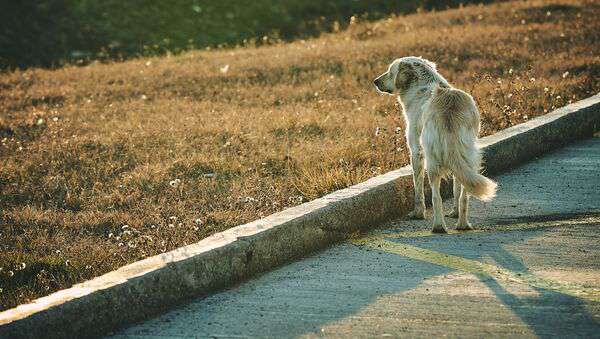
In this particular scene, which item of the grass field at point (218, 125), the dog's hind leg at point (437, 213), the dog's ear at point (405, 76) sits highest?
the dog's ear at point (405, 76)

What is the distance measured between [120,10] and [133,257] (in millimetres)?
19905

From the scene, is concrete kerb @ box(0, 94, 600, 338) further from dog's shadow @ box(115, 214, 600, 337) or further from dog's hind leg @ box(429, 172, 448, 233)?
dog's hind leg @ box(429, 172, 448, 233)

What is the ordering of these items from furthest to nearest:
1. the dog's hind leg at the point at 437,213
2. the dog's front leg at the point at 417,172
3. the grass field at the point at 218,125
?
the dog's front leg at the point at 417,172 → the grass field at the point at 218,125 → the dog's hind leg at the point at 437,213

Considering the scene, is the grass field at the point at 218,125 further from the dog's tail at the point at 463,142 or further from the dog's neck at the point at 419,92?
the dog's tail at the point at 463,142

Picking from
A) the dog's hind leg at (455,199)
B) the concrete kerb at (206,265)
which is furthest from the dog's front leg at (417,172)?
the dog's hind leg at (455,199)

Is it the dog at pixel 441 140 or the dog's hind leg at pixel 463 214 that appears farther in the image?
the dog's hind leg at pixel 463 214

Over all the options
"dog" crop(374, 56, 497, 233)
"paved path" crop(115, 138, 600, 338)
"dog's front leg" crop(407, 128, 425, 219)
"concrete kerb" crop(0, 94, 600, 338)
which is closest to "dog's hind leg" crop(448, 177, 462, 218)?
"dog" crop(374, 56, 497, 233)

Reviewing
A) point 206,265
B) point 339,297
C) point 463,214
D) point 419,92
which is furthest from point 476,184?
point 206,265

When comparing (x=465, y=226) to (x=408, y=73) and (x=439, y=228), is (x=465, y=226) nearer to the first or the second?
(x=439, y=228)

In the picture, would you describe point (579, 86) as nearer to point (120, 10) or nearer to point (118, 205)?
point (118, 205)

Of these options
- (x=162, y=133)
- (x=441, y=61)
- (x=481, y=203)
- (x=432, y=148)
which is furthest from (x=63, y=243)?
(x=441, y=61)

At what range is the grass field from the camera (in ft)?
24.2

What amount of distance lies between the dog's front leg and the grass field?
0.75 metres

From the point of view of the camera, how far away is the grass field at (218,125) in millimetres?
7367
